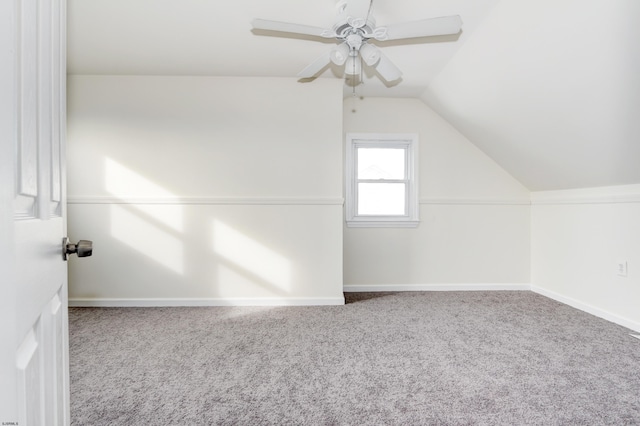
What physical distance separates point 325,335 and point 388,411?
38.2 inches

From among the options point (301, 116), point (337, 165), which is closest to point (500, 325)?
point (337, 165)

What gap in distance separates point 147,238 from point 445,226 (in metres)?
3.10

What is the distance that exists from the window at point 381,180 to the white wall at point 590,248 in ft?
4.40

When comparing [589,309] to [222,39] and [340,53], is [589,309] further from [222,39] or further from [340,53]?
[222,39]

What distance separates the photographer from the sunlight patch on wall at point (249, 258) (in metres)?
3.31

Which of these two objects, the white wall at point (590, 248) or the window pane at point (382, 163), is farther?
the window pane at point (382, 163)

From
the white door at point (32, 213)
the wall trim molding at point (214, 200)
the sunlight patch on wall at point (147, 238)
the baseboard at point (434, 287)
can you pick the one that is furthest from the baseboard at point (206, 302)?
the white door at point (32, 213)

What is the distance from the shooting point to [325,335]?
254cm

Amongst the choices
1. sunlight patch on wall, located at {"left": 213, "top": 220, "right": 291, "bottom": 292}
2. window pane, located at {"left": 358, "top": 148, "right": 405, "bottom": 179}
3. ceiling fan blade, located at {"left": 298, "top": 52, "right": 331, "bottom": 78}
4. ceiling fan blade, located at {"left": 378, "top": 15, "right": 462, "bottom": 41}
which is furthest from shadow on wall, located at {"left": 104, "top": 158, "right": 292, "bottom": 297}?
ceiling fan blade, located at {"left": 378, "top": 15, "right": 462, "bottom": 41}

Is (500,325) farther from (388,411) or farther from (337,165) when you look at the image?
(337,165)

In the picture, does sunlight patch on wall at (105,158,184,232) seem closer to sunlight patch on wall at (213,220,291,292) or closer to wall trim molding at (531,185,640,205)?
sunlight patch on wall at (213,220,291,292)

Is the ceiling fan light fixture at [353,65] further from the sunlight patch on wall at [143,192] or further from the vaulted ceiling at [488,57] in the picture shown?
the sunlight patch on wall at [143,192]

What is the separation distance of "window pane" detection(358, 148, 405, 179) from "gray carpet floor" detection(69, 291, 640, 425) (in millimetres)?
1559

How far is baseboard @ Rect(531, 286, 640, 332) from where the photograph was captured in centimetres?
264
